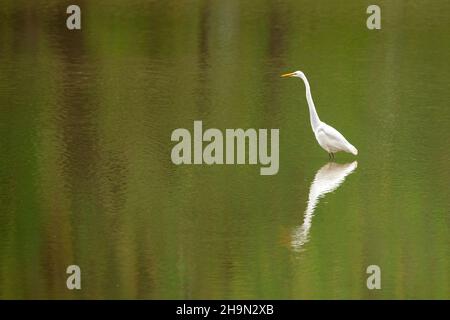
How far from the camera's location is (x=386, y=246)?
6621mm

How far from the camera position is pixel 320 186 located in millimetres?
7035

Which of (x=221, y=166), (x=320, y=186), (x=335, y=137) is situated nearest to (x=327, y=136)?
(x=335, y=137)

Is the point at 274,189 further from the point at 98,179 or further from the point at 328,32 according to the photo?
the point at 328,32

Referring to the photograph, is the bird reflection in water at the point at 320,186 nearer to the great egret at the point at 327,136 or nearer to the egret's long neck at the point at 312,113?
the great egret at the point at 327,136

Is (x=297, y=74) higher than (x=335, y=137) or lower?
higher

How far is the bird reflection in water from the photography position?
667 centimetres

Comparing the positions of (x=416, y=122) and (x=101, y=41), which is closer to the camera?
(x=416, y=122)

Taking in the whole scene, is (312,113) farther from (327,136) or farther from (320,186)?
(320,186)

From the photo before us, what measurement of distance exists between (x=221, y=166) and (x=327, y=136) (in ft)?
1.78

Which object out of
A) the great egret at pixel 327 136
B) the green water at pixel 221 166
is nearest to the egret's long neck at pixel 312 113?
the great egret at pixel 327 136

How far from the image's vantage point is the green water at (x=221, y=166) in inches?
253

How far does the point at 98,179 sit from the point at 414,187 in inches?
59.4

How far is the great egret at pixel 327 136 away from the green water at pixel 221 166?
7 cm
